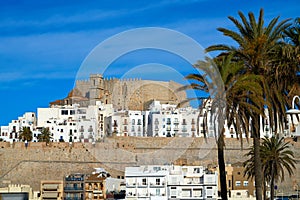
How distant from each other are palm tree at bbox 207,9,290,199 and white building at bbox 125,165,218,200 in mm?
28164

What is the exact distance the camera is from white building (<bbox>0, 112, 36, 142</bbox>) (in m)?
106

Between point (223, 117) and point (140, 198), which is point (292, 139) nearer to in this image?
point (140, 198)

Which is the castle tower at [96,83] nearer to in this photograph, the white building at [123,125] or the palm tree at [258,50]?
the palm tree at [258,50]

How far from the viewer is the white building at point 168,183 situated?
Answer: 169ft

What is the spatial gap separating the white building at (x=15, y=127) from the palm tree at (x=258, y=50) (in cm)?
8416

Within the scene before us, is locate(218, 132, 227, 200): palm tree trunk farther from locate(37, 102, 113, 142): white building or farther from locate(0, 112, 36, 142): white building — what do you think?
locate(0, 112, 36, 142): white building

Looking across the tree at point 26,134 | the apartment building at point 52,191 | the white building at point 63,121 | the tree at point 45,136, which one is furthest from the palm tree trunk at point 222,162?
the tree at point 26,134

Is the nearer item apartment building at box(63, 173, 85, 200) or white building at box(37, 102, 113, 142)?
apartment building at box(63, 173, 85, 200)

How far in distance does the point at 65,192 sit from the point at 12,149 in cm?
2707

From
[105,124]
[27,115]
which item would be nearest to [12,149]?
[105,124]

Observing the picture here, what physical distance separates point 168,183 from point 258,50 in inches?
1253

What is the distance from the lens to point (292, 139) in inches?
3393

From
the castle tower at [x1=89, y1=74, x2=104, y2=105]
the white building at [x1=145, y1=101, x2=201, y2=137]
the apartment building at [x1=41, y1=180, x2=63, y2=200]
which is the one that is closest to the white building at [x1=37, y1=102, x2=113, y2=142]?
the white building at [x1=145, y1=101, x2=201, y2=137]

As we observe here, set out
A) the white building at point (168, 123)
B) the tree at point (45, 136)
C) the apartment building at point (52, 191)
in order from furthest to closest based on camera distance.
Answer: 1. the tree at point (45, 136)
2. the white building at point (168, 123)
3. the apartment building at point (52, 191)
